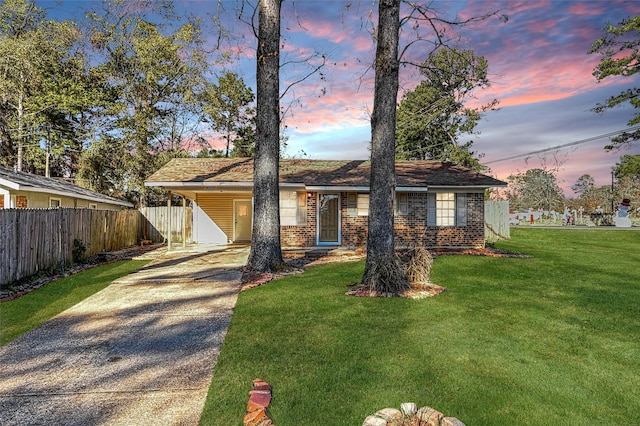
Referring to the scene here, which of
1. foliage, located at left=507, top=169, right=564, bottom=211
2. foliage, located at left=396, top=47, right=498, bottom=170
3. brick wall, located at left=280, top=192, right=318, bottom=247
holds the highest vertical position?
foliage, located at left=396, top=47, right=498, bottom=170

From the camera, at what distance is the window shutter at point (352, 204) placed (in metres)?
14.8

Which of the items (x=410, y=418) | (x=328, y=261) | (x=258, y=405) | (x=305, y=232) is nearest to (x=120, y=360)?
(x=258, y=405)

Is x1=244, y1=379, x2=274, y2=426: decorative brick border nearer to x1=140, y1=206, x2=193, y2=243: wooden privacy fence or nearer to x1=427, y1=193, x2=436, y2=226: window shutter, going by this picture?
x1=427, y1=193, x2=436, y2=226: window shutter

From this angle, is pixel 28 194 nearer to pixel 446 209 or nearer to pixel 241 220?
pixel 241 220

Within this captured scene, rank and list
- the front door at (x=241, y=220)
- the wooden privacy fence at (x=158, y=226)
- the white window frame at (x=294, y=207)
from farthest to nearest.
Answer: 1. the wooden privacy fence at (x=158, y=226)
2. the front door at (x=241, y=220)
3. the white window frame at (x=294, y=207)

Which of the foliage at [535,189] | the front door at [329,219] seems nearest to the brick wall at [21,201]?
the front door at [329,219]

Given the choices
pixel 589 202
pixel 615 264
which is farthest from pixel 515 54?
pixel 589 202

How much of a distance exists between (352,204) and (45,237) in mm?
10017

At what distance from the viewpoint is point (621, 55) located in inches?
831

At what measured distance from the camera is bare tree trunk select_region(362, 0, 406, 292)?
741 centimetres

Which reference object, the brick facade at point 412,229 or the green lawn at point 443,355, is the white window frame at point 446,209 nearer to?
the brick facade at point 412,229

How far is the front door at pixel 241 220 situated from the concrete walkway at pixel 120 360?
34.1 feet

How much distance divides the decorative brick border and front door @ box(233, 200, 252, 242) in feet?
48.0

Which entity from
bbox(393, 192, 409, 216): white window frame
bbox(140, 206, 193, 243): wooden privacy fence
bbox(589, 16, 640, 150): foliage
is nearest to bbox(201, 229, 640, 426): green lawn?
bbox(393, 192, 409, 216): white window frame
